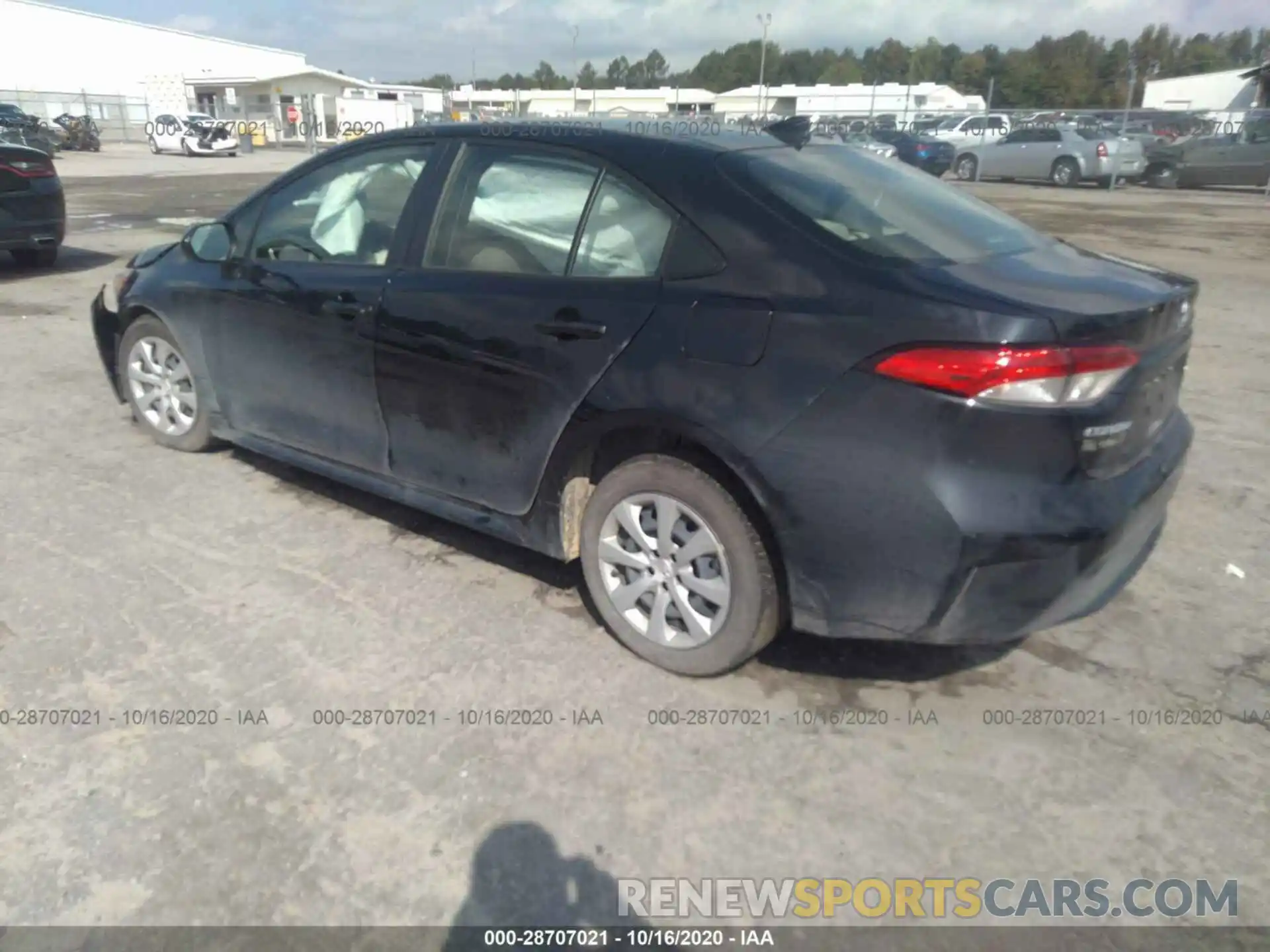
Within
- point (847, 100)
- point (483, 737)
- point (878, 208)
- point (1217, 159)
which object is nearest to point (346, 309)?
point (483, 737)

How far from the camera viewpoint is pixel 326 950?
2.13m

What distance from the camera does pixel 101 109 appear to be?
51.1 m

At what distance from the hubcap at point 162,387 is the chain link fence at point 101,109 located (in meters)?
51.7

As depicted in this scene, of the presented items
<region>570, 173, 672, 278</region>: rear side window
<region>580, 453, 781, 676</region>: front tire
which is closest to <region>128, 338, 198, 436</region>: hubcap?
<region>570, 173, 672, 278</region>: rear side window

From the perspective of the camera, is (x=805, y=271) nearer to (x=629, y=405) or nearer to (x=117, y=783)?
(x=629, y=405)

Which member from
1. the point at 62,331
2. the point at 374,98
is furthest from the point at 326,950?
the point at 374,98

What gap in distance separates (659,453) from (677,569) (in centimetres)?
37

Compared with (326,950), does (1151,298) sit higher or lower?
higher

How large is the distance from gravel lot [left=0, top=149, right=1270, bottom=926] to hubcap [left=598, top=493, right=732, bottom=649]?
0.19 metres

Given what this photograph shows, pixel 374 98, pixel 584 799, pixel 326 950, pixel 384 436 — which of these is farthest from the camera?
pixel 374 98

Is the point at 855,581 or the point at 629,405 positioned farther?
the point at 629,405

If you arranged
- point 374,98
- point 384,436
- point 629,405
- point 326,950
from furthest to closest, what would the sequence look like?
point 374,98 → point 384,436 → point 629,405 → point 326,950

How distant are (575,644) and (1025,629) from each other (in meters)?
1.45

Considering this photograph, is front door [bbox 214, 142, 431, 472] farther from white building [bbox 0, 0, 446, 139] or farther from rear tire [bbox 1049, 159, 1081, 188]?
white building [bbox 0, 0, 446, 139]
